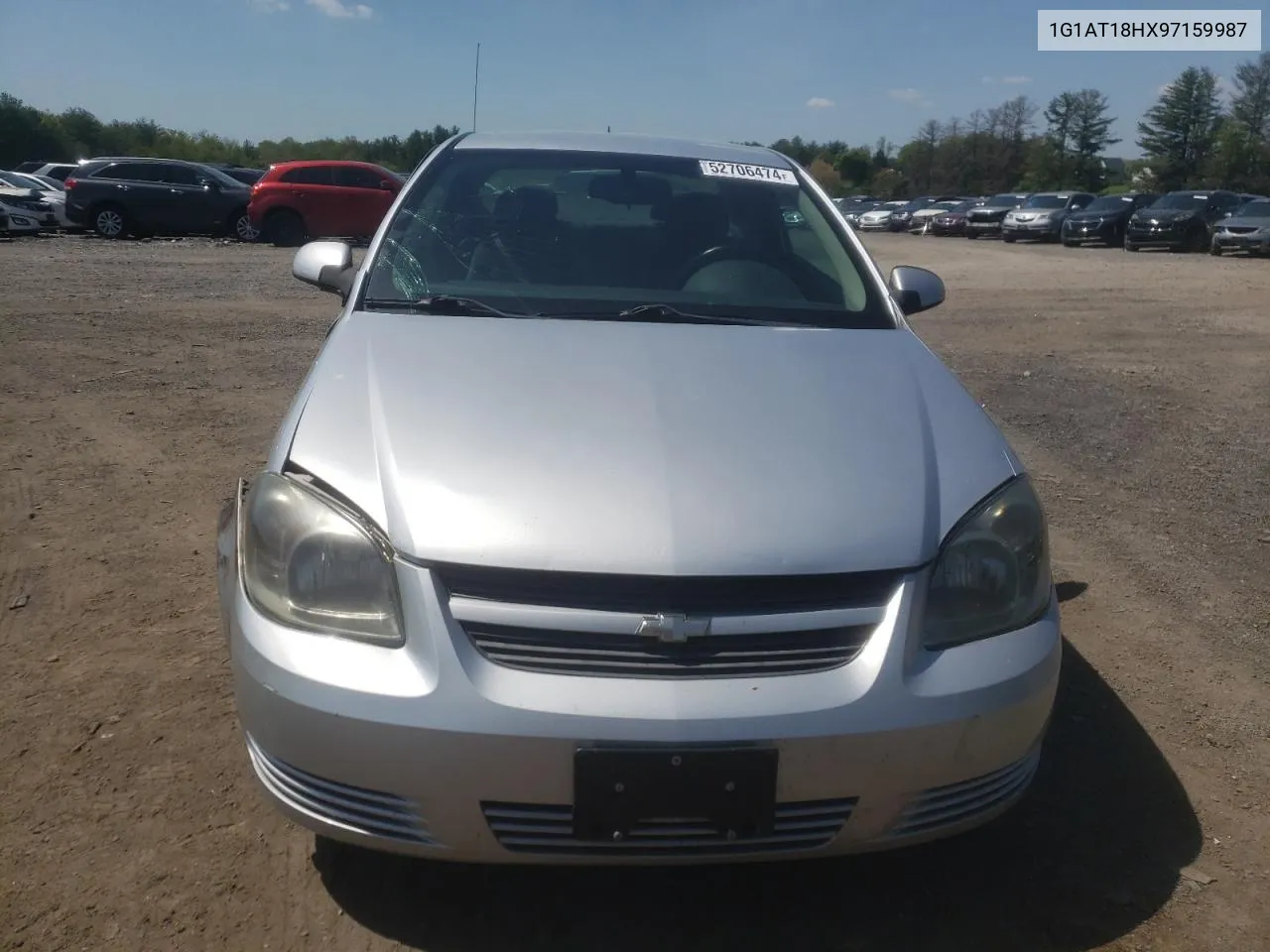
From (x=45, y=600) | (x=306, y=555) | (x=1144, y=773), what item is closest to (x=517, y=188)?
(x=306, y=555)

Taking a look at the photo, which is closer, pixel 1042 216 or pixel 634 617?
pixel 634 617

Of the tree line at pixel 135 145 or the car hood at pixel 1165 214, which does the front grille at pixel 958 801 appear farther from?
the tree line at pixel 135 145

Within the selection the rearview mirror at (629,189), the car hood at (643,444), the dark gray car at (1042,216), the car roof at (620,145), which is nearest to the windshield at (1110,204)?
the dark gray car at (1042,216)

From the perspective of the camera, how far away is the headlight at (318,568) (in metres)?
2.04

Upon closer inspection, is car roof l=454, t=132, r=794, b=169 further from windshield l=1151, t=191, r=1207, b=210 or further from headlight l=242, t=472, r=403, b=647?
windshield l=1151, t=191, r=1207, b=210

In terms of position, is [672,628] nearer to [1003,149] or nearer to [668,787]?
[668,787]

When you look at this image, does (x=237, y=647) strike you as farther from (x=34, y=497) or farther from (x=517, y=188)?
(x=34, y=497)

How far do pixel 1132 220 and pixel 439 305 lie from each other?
27140mm

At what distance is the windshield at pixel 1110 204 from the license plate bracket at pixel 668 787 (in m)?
30.0

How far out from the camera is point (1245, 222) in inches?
928

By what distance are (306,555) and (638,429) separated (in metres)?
0.72

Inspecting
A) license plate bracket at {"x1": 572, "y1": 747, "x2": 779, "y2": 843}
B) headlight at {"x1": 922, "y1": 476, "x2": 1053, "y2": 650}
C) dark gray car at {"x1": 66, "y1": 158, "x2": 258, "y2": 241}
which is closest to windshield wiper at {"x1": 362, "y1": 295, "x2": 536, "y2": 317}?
headlight at {"x1": 922, "y1": 476, "x2": 1053, "y2": 650}

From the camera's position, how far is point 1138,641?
3.60m

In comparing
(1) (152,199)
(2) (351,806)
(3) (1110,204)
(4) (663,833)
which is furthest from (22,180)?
(4) (663,833)
